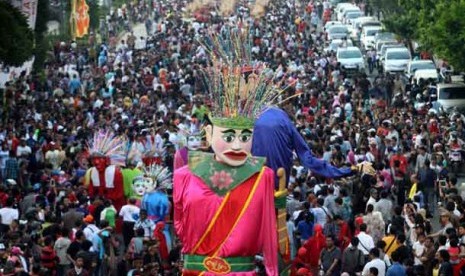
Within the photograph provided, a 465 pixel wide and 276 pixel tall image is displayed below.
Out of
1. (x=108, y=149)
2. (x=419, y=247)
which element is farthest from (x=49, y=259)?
(x=108, y=149)

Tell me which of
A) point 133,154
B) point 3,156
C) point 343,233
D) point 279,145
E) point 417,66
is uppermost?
point 279,145

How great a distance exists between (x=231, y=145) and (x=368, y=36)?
41.8 meters

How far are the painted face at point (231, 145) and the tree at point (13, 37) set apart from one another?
54.0 feet

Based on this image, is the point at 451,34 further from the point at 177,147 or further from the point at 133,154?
the point at 133,154

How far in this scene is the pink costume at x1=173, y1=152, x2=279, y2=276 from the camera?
19297 millimetres

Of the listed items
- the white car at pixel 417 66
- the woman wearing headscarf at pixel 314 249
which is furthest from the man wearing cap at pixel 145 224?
the white car at pixel 417 66

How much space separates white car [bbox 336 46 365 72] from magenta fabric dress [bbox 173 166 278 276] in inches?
1291

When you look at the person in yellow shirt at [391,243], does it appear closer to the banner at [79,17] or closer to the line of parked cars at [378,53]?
the line of parked cars at [378,53]

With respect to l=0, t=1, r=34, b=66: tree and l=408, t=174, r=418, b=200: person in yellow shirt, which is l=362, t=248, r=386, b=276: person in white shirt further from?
l=0, t=1, r=34, b=66: tree

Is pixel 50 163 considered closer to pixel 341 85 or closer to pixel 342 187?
pixel 342 187

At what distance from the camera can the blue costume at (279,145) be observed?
21922mm

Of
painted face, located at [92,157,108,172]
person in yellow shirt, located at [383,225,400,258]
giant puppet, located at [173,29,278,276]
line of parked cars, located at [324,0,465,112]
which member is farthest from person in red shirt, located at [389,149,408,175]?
line of parked cars, located at [324,0,465,112]

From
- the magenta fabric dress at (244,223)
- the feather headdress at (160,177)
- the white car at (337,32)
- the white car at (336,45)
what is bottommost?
the white car at (337,32)

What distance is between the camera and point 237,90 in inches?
794
